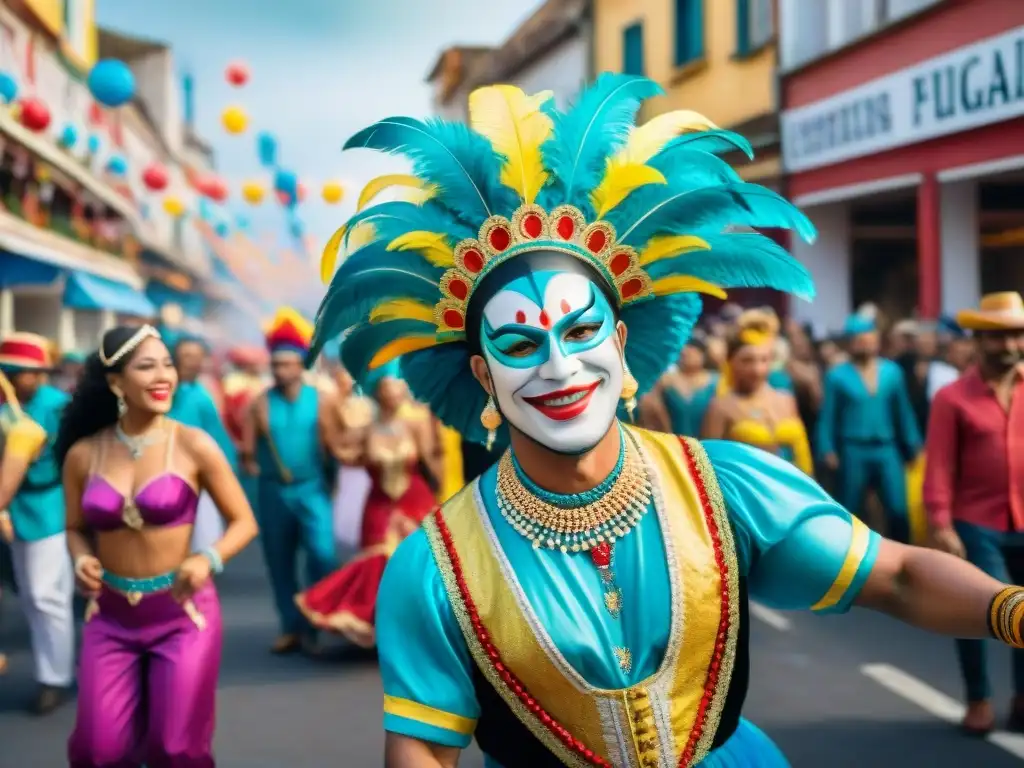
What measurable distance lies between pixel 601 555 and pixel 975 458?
392cm

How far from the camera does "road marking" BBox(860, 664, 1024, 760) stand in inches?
224

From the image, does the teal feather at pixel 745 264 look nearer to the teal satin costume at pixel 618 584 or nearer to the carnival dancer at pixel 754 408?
the teal satin costume at pixel 618 584

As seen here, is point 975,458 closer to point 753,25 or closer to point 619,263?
point 619,263

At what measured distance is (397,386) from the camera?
27.2ft

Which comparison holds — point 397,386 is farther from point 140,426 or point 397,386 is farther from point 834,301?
point 834,301

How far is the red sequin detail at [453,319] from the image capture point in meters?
2.82

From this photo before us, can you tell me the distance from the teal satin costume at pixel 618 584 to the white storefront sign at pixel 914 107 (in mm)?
10406

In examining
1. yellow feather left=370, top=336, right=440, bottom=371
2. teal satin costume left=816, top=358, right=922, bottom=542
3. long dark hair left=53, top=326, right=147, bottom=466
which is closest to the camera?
yellow feather left=370, top=336, right=440, bottom=371

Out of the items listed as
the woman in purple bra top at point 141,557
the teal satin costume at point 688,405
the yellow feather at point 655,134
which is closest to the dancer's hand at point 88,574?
the woman in purple bra top at point 141,557

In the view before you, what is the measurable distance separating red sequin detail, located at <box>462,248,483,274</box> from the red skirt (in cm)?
491

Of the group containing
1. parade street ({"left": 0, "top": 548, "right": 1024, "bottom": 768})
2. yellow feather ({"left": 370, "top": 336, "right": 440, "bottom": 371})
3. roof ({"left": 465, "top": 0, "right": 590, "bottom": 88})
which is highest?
roof ({"left": 465, "top": 0, "right": 590, "bottom": 88})

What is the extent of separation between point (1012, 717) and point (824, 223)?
1185 centimetres

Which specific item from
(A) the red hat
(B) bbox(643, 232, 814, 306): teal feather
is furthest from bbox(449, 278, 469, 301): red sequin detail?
(A) the red hat

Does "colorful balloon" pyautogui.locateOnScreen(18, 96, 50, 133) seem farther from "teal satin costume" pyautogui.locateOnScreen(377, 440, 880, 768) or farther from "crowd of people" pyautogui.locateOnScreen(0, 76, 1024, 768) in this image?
"teal satin costume" pyautogui.locateOnScreen(377, 440, 880, 768)
